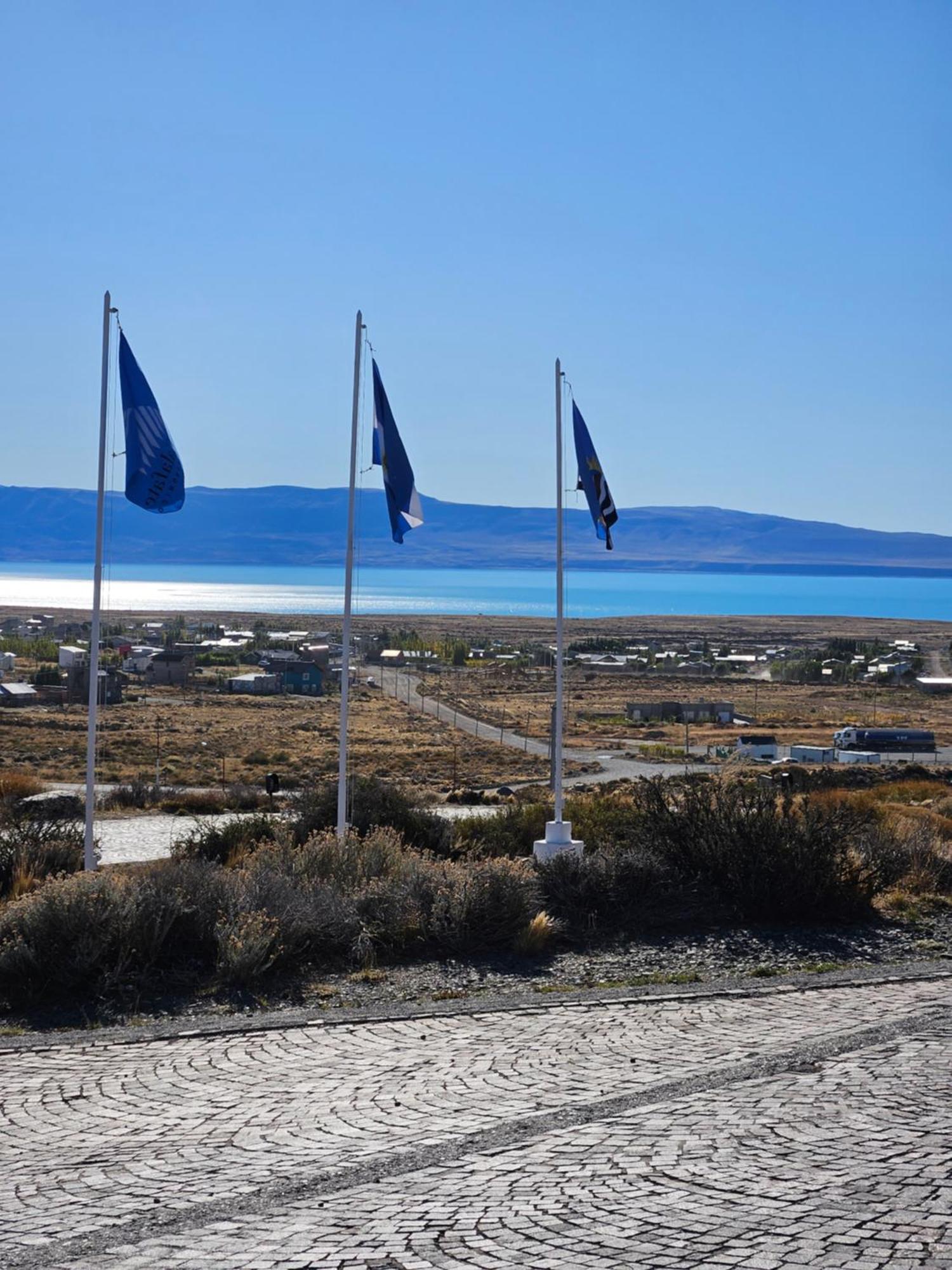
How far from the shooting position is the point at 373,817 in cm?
1981

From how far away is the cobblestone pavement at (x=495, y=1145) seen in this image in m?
5.25

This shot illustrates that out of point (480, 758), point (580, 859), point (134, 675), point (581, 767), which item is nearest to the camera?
point (580, 859)

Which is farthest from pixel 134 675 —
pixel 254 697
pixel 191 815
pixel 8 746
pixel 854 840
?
pixel 854 840

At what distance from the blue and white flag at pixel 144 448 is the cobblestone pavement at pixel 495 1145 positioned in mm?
7606

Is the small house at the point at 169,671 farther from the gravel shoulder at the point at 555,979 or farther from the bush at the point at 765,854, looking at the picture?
the gravel shoulder at the point at 555,979

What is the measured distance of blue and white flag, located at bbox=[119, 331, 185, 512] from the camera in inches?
592

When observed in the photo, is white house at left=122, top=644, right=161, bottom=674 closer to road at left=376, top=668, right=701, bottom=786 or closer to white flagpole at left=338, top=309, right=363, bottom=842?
road at left=376, top=668, right=701, bottom=786

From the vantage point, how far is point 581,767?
46.1 m

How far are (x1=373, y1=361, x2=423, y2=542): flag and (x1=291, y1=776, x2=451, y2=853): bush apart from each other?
476 centimetres

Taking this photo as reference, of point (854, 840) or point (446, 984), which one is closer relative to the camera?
point (446, 984)

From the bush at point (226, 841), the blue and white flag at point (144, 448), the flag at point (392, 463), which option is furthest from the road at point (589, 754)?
the blue and white flag at point (144, 448)

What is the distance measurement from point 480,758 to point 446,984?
38501 millimetres

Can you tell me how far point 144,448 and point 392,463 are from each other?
10.0ft

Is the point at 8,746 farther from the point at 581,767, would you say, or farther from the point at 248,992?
the point at 248,992
